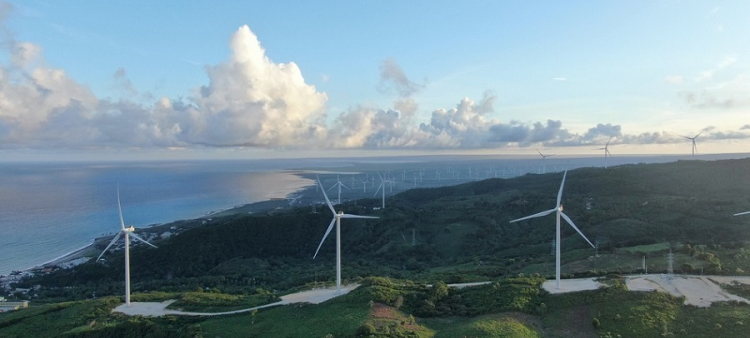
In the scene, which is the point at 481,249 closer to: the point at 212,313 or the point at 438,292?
the point at 438,292

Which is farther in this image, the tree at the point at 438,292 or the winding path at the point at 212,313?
the winding path at the point at 212,313

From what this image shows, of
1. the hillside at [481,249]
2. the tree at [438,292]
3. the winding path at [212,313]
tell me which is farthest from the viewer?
the winding path at [212,313]

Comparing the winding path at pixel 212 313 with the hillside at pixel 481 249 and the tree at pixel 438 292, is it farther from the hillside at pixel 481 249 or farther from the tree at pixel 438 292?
the tree at pixel 438 292

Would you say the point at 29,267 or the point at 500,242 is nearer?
the point at 500,242

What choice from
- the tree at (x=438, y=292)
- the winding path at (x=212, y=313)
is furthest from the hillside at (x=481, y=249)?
the winding path at (x=212, y=313)

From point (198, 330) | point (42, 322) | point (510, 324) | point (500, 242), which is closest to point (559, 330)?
point (510, 324)

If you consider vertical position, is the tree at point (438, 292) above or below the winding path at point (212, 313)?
above

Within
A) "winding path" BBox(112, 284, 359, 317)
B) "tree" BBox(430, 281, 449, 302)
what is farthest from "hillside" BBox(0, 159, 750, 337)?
"winding path" BBox(112, 284, 359, 317)

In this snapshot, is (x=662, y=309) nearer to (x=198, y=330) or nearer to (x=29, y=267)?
(x=198, y=330)

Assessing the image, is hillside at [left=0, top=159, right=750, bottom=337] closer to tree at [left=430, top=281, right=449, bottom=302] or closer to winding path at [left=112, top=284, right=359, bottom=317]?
tree at [left=430, top=281, right=449, bottom=302]
